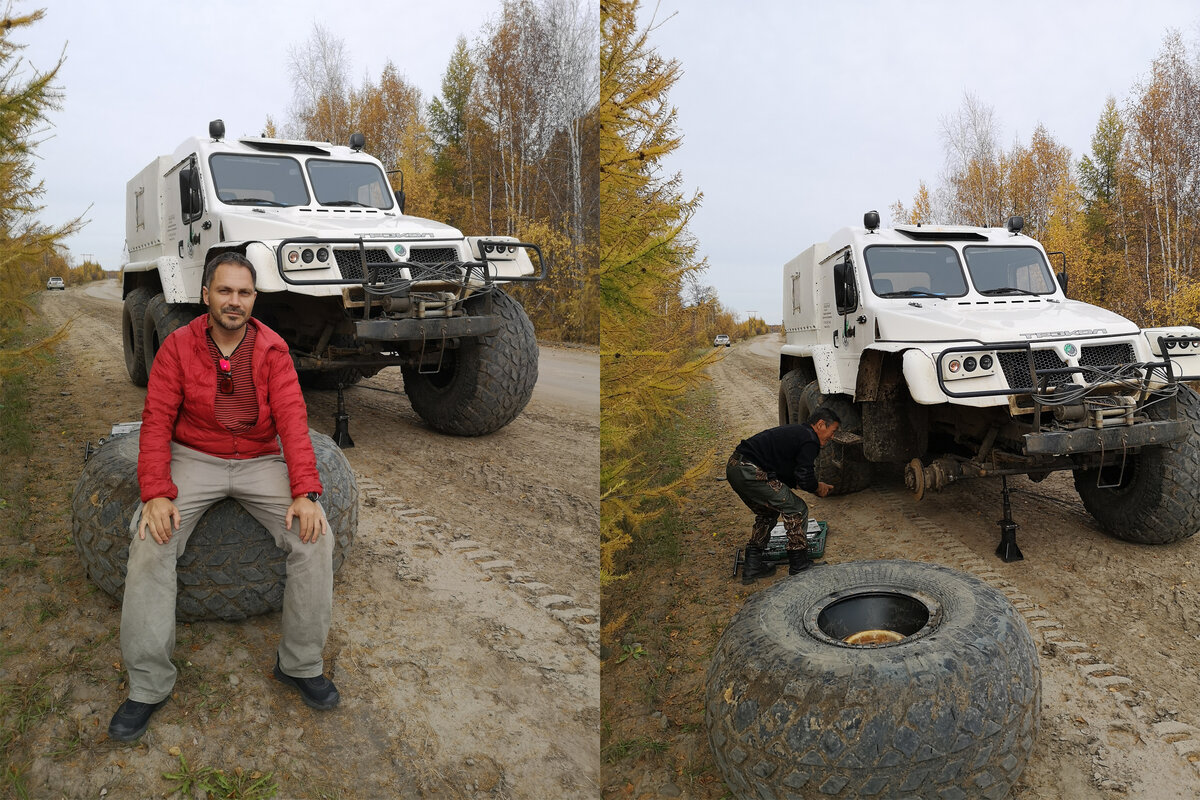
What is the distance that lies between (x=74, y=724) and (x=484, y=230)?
1719 cm

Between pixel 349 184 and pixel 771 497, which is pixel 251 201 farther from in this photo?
pixel 771 497

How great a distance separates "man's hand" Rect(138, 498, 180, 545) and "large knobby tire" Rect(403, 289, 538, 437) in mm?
3734

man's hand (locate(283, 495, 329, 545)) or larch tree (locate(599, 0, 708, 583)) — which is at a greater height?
larch tree (locate(599, 0, 708, 583))

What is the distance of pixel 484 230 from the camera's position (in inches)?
747

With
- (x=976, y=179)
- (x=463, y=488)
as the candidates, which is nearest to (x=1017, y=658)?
(x=463, y=488)

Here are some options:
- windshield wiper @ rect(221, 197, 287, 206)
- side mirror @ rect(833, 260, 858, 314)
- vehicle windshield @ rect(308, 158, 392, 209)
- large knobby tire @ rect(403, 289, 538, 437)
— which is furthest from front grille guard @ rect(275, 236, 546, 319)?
side mirror @ rect(833, 260, 858, 314)

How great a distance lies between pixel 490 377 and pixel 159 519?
3782 mm

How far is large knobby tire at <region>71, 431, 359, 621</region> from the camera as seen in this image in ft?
9.79

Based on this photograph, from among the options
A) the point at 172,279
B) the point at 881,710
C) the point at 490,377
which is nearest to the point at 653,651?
the point at 881,710

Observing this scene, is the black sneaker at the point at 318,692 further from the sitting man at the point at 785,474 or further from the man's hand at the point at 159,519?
the sitting man at the point at 785,474

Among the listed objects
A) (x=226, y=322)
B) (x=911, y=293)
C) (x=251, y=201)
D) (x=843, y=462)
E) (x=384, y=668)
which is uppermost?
(x=251, y=201)

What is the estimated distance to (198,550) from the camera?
2.96 metres

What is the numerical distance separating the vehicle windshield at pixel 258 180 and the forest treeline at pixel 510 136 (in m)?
6.40

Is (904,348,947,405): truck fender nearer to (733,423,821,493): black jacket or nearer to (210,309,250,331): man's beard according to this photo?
(733,423,821,493): black jacket
